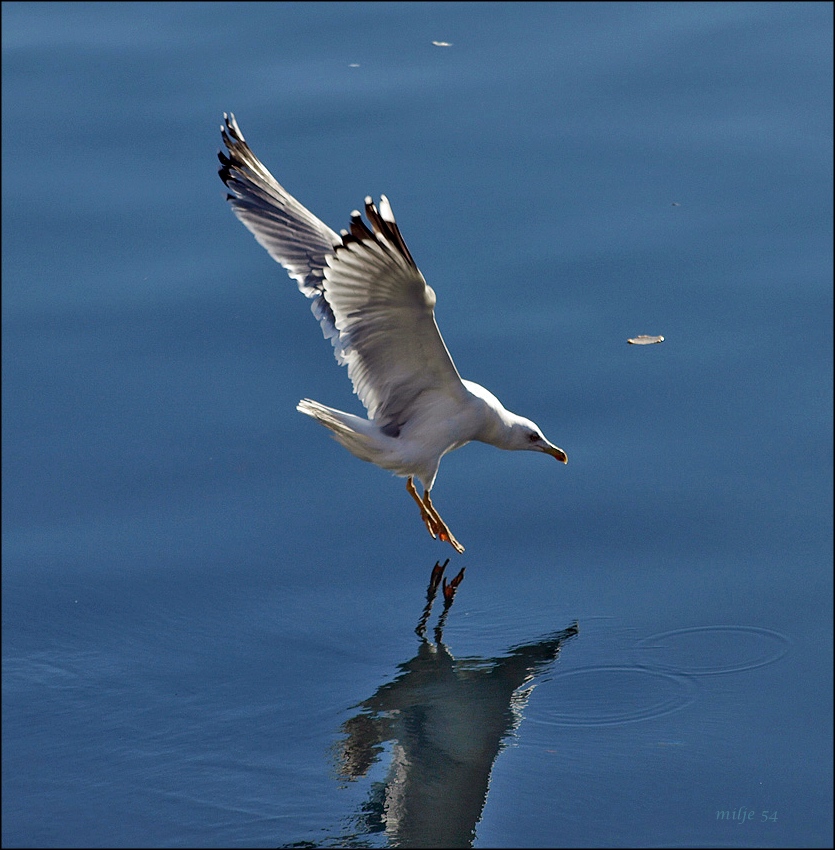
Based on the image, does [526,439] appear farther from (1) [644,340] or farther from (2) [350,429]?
(1) [644,340]

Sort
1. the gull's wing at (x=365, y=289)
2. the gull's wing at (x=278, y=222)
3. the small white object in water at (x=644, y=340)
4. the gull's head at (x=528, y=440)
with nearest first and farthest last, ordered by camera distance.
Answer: the gull's wing at (x=365, y=289), the gull's head at (x=528, y=440), the gull's wing at (x=278, y=222), the small white object in water at (x=644, y=340)

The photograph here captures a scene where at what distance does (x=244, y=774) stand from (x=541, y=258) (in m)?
2.98

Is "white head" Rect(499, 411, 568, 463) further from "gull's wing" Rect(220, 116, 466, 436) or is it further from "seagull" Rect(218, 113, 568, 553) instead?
"gull's wing" Rect(220, 116, 466, 436)

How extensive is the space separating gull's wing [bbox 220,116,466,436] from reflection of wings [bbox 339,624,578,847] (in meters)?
0.93

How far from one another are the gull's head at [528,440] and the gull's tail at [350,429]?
0.47 m

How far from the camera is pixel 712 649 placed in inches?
165

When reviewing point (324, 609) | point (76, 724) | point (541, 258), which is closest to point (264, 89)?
point (541, 258)

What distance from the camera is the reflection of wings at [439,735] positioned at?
3.55 m

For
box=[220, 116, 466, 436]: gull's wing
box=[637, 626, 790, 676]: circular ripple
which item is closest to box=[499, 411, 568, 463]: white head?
box=[220, 116, 466, 436]: gull's wing

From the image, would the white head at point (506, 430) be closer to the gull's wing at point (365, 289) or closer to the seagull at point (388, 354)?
the seagull at point (388, 354)

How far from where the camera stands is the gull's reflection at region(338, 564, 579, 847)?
355 centimetres

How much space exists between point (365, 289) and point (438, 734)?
54.4 inches

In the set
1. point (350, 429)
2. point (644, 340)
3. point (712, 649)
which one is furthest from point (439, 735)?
point (644, 340)

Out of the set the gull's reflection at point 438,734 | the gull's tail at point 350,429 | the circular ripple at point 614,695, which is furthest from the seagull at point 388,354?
the circular ripple at point 614,695
